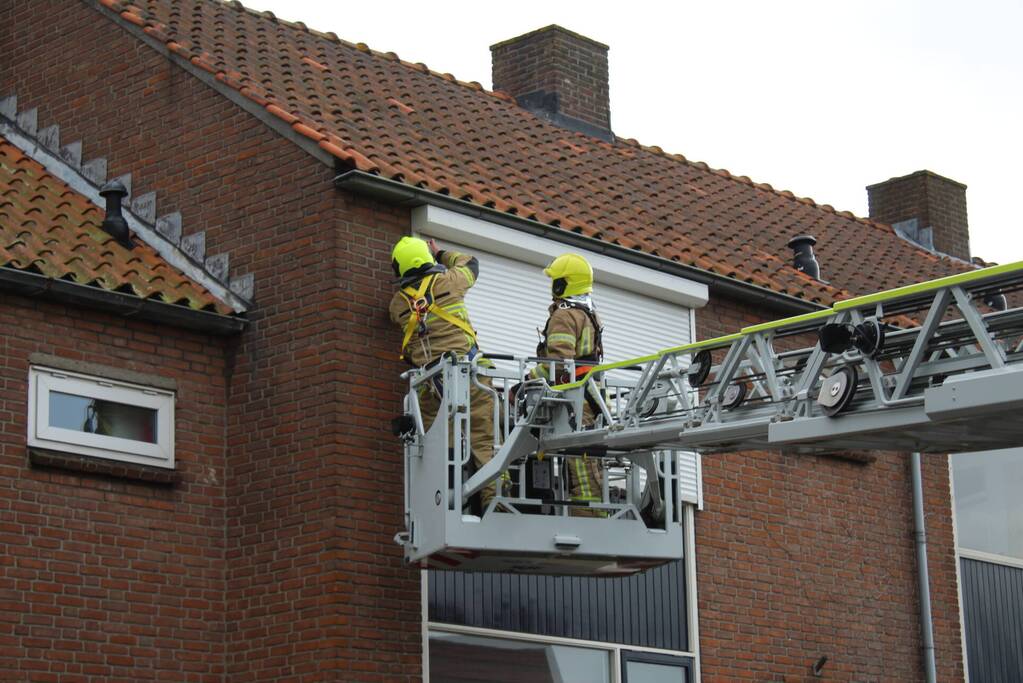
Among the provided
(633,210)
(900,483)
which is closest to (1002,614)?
(900,483)

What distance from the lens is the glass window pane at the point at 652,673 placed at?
1488cm

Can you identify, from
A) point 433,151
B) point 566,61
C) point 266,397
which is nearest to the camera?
point 266,397

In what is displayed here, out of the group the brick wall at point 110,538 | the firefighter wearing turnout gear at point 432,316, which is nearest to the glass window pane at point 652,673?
the firefighter wearing turnout gear at point 432,316

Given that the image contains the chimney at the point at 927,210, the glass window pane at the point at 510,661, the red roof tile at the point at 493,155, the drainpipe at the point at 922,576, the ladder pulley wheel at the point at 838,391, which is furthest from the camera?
the chimney at the point at 927,210

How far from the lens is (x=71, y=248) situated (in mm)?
13883

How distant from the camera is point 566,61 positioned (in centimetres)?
2061

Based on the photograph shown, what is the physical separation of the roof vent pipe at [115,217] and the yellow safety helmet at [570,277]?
367 cm

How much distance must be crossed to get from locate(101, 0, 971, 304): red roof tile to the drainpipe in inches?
80.7

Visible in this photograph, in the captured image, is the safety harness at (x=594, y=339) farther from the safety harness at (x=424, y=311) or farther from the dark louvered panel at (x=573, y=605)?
the dark louvered panel at (x=573, y=605)

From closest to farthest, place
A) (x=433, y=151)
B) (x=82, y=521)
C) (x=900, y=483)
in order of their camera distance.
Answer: (x=82, y=521), (x=433, y=151), (x=900, y=483)

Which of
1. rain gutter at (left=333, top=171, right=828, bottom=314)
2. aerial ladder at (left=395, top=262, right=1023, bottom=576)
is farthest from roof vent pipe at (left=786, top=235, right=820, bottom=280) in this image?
aerial ladder at (left=395, top=262, right=1023, bottom=576)

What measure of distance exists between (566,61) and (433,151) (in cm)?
551

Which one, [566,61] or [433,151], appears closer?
[433,151]

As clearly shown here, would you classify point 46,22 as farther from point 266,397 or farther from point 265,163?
point 266,397
